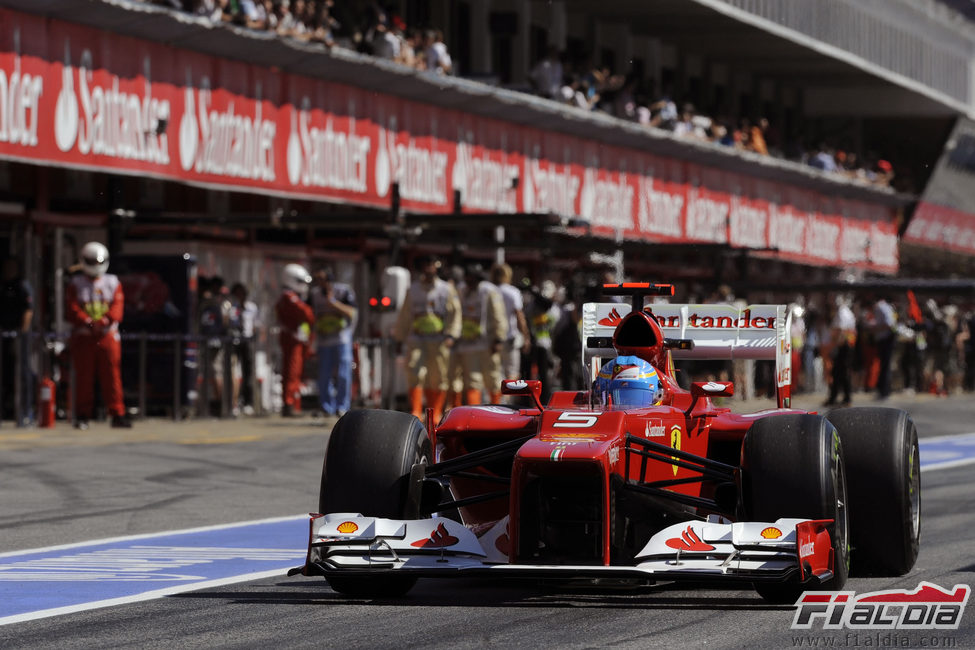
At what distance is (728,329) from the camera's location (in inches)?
428

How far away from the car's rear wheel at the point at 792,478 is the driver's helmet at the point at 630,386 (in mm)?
932

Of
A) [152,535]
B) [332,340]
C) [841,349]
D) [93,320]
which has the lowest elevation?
[152,535]

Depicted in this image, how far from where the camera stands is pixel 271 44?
72.3ft

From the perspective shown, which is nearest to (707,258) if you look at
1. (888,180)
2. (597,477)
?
(888,180)

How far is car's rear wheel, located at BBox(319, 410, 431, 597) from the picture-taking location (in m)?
→ 8.48

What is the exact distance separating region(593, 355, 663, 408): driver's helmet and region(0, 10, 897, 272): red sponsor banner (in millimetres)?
10243

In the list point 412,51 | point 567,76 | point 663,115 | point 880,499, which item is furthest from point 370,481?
point 663,115

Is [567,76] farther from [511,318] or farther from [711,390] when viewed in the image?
[711,390]

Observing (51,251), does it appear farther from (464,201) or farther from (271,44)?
(464,201)

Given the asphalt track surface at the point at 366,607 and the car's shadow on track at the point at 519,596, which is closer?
the asphalt track surface at the point at 366,607

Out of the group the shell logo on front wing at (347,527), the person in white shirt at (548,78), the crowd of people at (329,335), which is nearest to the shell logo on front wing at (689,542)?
the shell logo on front wing at (347,527)

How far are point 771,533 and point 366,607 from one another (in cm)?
170

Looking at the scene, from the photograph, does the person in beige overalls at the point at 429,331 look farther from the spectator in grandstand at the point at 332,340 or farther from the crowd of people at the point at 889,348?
the crowd of people at the point at 889,348

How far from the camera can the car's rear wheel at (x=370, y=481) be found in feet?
27.8
